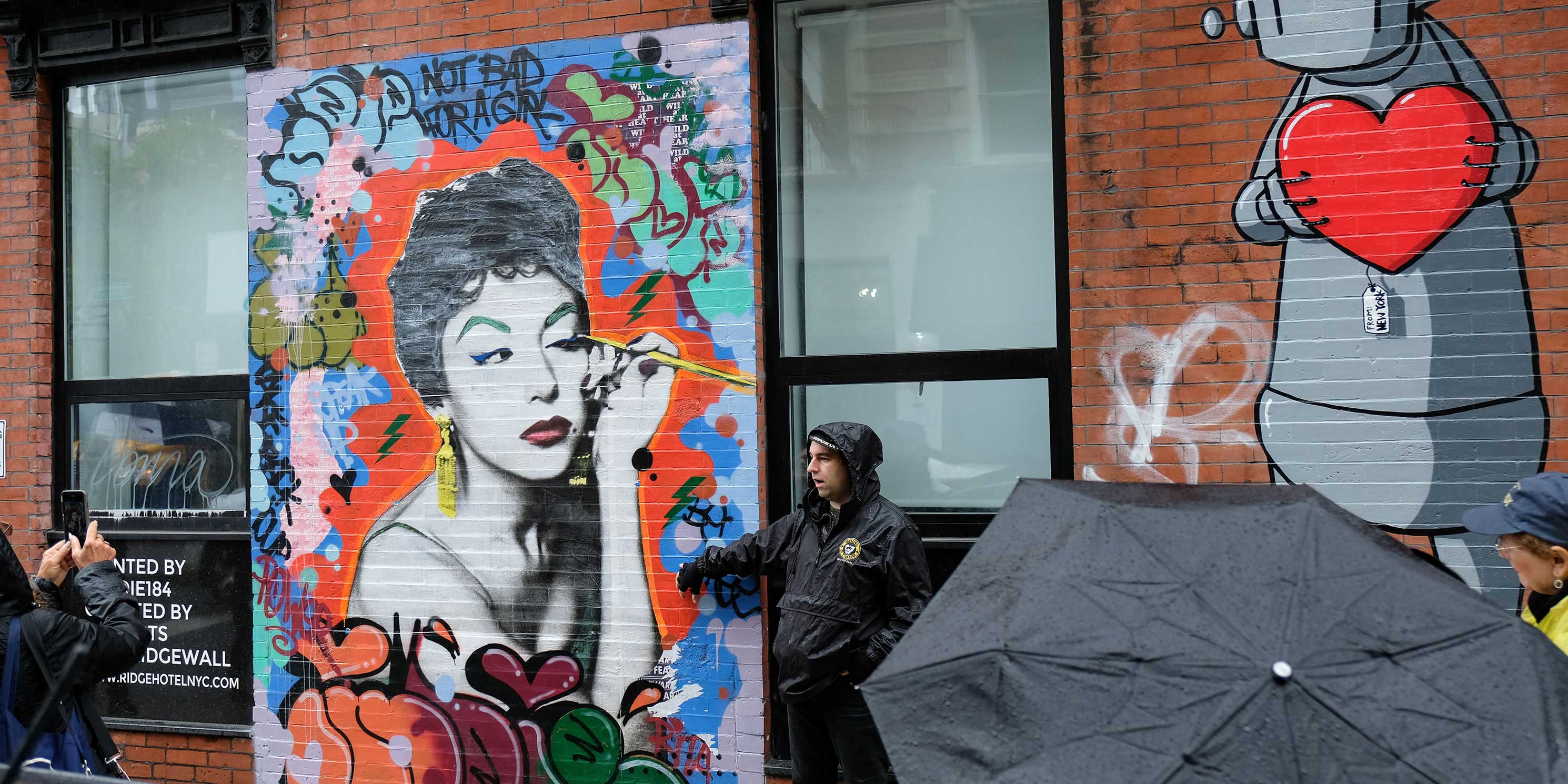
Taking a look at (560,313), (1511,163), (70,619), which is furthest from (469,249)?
(1511,163)

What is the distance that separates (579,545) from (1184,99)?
3291mm

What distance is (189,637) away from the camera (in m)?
5.65

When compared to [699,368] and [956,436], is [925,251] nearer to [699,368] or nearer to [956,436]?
[956,436]

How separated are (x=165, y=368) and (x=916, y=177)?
13.7 feet

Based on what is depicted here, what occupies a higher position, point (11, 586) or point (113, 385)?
point (113, 385)

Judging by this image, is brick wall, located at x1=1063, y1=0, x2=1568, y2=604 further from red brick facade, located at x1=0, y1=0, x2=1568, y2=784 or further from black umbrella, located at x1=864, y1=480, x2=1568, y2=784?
black umbrella, located at x1=864, y1=480, x2=1568, y2=784

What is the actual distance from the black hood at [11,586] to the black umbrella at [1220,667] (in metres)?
2.69

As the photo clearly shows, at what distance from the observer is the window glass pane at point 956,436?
4770 millimetres

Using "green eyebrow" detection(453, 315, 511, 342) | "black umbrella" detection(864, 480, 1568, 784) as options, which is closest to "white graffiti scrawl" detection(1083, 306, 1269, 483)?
"black umbrella" detection(864, 480, 1568, 784)

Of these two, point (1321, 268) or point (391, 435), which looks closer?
point (1321, 268)

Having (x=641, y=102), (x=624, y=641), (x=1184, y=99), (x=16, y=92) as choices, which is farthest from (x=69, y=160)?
(x=1184, y=99)

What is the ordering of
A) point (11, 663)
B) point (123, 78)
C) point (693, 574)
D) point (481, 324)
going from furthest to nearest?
point (123, 78) < point (481, 324) < point (693, 574) < point (11, 663)

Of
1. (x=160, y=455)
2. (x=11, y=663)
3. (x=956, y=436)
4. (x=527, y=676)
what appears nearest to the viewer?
(x=11, y=663)

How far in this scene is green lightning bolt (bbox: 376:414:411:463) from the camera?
5270 mm
